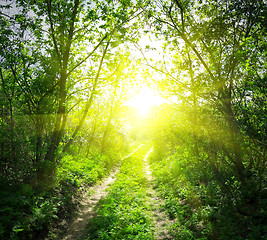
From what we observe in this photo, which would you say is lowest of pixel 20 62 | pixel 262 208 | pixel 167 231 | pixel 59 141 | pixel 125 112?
pixel 167 231

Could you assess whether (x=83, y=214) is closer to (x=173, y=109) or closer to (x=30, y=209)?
(x=30, y=209)

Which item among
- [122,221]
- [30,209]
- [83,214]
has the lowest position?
[83,214]

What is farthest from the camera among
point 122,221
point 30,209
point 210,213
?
point 122,221

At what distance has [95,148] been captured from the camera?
22219mm

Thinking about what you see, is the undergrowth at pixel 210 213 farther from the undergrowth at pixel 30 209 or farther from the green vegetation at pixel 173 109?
the undergrowth at pixel 30 209

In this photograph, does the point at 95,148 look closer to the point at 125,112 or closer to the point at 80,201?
the point at 125,112

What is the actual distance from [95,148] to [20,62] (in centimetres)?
1670

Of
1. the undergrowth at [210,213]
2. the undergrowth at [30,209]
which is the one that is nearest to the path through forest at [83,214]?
the undergrowth at [30,209]

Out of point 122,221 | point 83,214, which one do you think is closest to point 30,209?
point 83,214

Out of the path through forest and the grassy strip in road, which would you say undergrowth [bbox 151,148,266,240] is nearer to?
the grassy strip in road

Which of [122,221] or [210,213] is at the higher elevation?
[210,213]

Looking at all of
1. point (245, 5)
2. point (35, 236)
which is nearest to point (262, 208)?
point (245, 5)

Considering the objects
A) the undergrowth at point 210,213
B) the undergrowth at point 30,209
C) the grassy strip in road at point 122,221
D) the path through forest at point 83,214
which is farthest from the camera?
the path through forest at point 83,214

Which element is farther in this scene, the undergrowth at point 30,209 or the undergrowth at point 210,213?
the undergrowth at point 30,209
